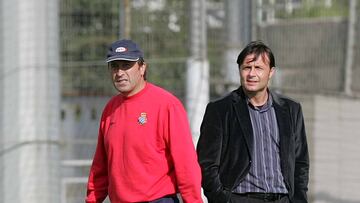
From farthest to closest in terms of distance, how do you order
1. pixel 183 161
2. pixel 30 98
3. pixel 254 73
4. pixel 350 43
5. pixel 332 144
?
pixel 332 144 < pixel 350 43 < pixel 30 98 < pixel 254 73 < pixel 183 161

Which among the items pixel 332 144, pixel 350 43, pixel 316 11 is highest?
pixel 316 11

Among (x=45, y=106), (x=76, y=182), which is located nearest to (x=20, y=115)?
(x=45, y=106)

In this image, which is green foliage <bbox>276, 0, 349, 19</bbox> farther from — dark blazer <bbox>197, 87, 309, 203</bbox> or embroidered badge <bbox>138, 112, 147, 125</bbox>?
embroidered badge <bbox>138, 112, 147, 125</bbox>

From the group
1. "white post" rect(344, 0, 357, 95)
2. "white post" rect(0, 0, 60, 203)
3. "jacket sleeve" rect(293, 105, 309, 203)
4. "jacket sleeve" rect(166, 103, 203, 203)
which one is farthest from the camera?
"white post" rect(344, 0, 357, 95)

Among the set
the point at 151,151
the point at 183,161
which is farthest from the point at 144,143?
the point at 183,161

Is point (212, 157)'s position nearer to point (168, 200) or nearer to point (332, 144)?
point (168, 200)

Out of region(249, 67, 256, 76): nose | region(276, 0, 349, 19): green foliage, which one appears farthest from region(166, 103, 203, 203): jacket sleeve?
region(276, 0, 349, 19): green foliage

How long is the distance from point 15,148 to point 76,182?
1.12 m

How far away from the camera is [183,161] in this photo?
478cm

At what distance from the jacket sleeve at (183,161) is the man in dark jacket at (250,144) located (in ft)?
0.41

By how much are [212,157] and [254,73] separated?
49cm

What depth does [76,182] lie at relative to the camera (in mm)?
8328

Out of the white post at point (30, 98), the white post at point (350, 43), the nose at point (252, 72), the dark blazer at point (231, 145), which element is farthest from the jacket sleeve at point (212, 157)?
the white post at point (350, 43)

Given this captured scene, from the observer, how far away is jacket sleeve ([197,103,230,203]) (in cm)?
489
